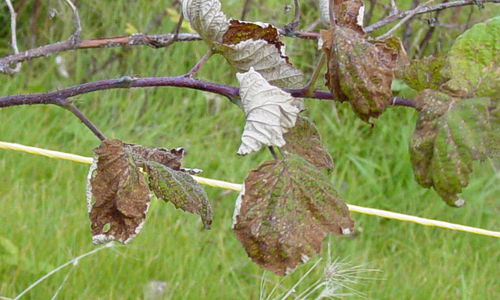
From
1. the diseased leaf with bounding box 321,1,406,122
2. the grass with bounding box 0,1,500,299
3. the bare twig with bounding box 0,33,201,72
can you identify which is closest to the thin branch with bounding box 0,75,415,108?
the diseased leaf with bounding box 321,1,406,122

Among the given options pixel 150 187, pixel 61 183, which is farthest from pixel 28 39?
pixel 150 187

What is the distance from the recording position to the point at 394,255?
76.2 inches

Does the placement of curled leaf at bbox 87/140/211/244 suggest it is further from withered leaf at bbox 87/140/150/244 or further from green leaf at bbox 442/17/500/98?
green leaf at bbox 442/17/500/98

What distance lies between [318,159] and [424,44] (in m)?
2.12

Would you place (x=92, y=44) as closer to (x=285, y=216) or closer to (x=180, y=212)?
(x=285, y=216)

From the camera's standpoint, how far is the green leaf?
0.42 m

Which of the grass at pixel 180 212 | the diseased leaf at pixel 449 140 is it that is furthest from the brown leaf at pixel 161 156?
the grass at pixel 180 212

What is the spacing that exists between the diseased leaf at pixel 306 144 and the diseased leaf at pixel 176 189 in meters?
0.09

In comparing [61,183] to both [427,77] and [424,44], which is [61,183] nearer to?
[424,44]

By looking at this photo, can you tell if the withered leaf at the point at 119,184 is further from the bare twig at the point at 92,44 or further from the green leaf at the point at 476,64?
the bare twig at the point at 92,44

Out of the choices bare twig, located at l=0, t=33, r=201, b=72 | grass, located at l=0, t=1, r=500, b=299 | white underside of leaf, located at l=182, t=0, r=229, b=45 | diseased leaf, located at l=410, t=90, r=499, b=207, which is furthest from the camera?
grass, located at l=0, t=1, r=500, b=299

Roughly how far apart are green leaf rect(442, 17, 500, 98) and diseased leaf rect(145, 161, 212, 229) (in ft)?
0.68

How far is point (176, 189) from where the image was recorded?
0.48 meters

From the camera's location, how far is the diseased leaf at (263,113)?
0.40m
